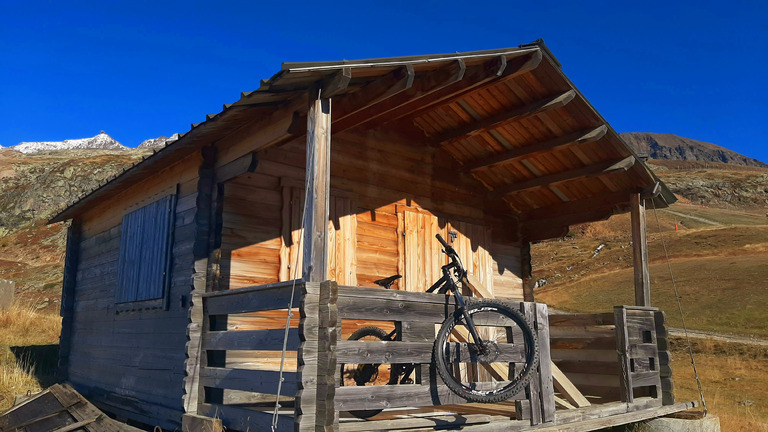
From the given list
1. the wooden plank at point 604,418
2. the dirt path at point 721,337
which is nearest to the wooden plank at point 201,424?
the wooden plank at point 604,418

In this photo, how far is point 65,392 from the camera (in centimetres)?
901

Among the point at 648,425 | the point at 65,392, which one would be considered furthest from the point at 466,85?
the point at 65,392

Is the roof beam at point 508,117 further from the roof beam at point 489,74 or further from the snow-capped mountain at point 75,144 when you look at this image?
the snow-capped mountain at point 75,144

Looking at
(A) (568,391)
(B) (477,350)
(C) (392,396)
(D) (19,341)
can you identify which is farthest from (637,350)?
(D) (19,341)

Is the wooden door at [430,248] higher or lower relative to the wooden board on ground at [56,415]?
higher

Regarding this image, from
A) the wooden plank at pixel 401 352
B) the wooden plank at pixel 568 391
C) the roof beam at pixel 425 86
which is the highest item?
the roof beam at pixel 425 86

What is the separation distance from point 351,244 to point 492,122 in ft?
8.61

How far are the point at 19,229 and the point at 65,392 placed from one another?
4161 centimetres

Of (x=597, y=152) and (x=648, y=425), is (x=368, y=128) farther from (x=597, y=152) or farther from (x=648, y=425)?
(x=648, y=425)

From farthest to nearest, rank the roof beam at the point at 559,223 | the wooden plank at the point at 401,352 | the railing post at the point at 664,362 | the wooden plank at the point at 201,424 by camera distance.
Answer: the roof beam at the point at 559,223
the railing post at the point at 664,362
the wooden plank at the point at 201,424
the wooden plank at the point at 401,352

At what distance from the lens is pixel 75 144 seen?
190375mm

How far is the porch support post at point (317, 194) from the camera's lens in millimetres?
5332

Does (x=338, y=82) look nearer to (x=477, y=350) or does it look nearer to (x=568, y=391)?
(x=477, y=350)

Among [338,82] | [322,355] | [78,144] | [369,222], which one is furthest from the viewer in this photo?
[78,144]
